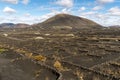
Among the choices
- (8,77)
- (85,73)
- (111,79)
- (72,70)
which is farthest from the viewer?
(72,70)

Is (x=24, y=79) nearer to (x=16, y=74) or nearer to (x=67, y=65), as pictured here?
(x=16, y=74)

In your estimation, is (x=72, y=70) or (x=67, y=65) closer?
(x=72, y=70)

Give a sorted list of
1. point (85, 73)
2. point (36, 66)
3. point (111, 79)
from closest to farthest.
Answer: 1. point (111, 79)
2. point (85, 73)
3. point (36, 66)

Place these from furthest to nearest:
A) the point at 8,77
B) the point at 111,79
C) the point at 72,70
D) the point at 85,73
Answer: the point at 72,70, the point at 85,73, the point at 8,77, the point at 111,79

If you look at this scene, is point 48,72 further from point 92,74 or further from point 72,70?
point 92,74

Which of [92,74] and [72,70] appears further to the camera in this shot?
[72,70]

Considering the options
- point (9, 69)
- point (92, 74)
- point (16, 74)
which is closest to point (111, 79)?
point (92, 74)

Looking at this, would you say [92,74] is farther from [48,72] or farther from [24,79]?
[24,79]

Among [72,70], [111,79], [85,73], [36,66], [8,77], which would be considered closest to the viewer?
[111,79]

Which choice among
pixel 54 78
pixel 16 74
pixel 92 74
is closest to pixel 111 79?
pixel 92 74
